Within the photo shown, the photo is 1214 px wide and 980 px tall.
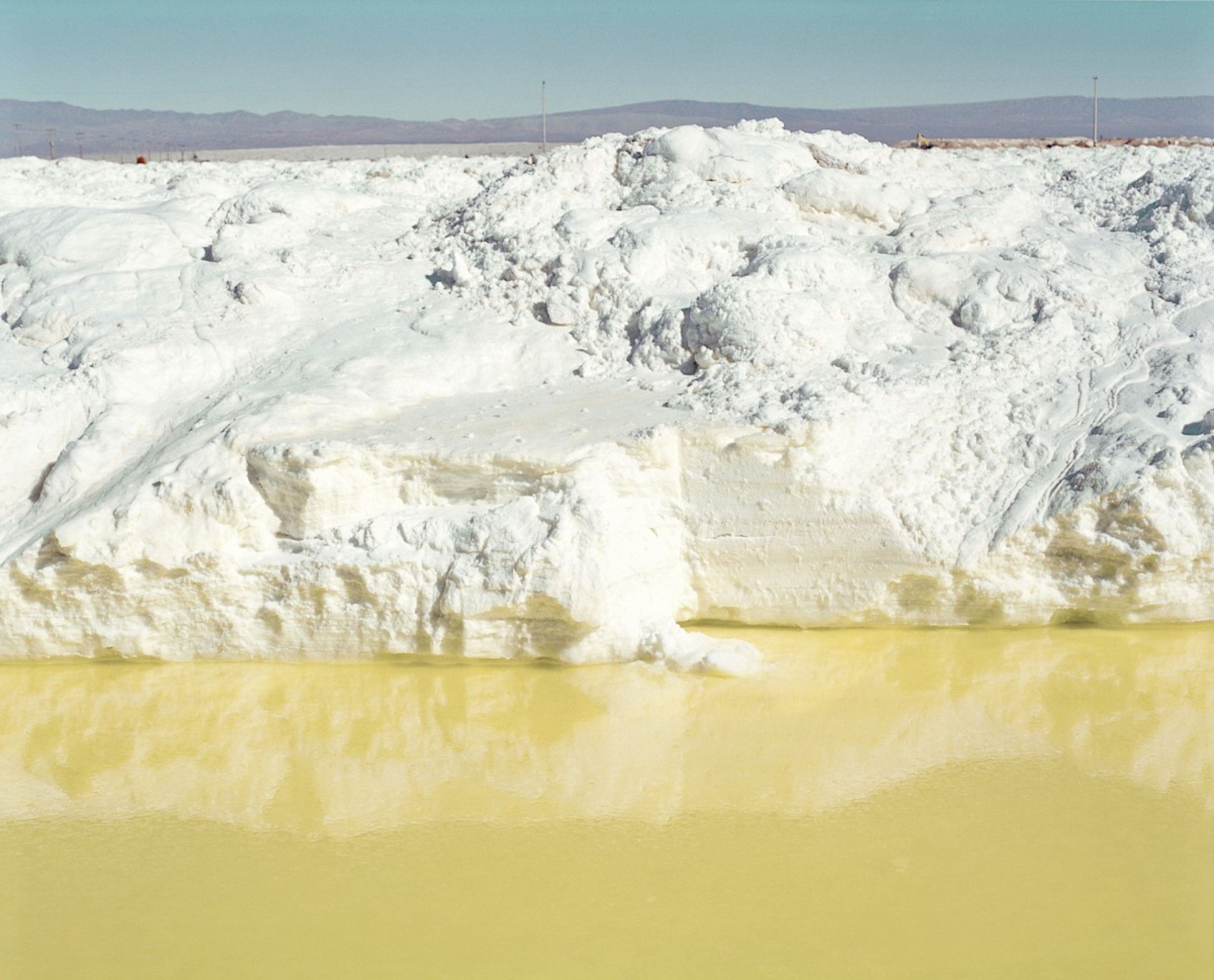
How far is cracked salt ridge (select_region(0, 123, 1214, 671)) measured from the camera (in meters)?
5.48

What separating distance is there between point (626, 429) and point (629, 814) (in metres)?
1.92

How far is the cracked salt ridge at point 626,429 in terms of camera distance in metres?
5.48

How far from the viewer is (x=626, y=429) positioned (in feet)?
18.6

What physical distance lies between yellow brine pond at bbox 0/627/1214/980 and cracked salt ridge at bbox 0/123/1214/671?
29 cm

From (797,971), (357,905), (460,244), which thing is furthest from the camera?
(460,244)

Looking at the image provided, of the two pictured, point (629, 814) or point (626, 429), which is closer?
point (629, 814)

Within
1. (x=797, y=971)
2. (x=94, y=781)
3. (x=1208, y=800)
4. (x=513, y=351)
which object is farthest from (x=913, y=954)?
(x=513, y=351)

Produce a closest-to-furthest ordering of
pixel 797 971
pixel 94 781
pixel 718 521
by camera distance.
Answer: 1. pixel 797 971
2. pixel 94 781
3. pixel 718 521

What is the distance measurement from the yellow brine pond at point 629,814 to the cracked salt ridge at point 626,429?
0.96ft

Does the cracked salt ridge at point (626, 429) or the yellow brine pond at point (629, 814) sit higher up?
the cracked salt ridge at point (626, 429)

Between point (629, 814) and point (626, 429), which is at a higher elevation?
point (626, 429)

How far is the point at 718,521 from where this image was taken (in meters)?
5.66

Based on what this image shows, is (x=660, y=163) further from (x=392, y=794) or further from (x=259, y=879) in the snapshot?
(x=259, y=879)

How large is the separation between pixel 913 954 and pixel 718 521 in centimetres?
241
